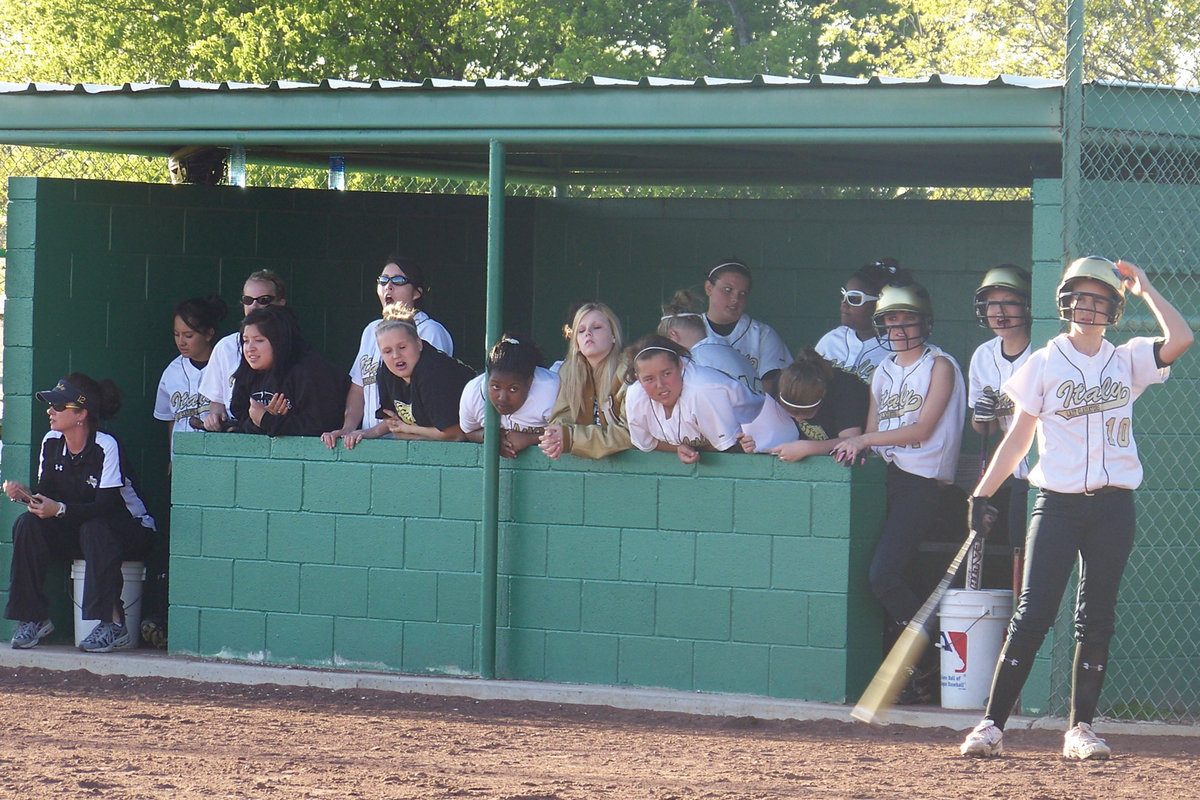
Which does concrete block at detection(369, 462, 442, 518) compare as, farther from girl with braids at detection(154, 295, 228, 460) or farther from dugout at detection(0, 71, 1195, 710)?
girl with braids at detection(154, 295, 228, 460)

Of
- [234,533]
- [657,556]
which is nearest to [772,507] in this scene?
[657,556]

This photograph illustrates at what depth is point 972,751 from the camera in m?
5.61

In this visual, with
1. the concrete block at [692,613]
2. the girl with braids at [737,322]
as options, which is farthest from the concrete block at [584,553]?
the girl with braids at [737,322]

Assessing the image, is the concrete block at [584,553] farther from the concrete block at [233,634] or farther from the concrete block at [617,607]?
the concrete block at [233,634]

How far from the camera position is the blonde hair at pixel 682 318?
23.8 ft

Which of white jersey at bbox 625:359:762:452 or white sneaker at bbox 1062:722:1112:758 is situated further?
white jersey at bbox 625:359:762:452

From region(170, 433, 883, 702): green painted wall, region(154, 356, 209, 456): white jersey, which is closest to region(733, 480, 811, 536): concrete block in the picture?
region(170, 433, 883, 702): green painted wall

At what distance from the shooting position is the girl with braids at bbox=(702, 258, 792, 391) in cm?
786

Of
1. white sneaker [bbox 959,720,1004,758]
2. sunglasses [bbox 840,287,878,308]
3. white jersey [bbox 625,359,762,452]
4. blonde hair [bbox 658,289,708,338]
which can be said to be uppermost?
sunglasses [bbox 840,287,878,308]

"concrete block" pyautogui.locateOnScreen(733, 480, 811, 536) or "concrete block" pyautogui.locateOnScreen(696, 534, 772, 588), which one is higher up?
"concrete block" pyautogui.locateOnScreen(733, 480, 811, 536)

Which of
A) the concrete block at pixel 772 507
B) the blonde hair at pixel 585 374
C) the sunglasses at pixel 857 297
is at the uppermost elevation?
the sunglasses at pixel 857 297

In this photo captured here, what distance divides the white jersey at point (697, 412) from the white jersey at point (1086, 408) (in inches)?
54.1

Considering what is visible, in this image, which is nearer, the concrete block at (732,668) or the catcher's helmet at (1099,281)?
the catcher's helmet at (1099,281)

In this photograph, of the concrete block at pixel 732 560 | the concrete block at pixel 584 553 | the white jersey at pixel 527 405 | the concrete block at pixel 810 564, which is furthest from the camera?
the white jersey at pixel 527 405
